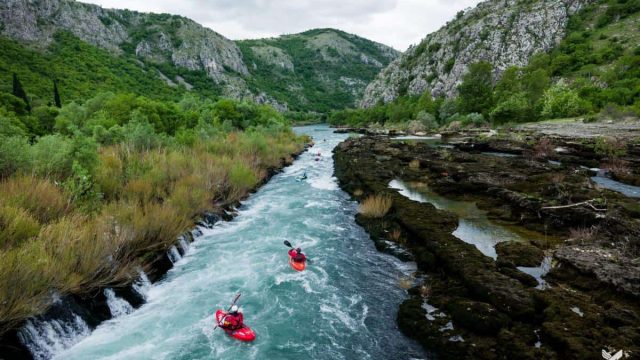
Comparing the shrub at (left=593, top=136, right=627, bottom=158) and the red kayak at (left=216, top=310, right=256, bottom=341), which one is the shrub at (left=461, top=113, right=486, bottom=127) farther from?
the red kayak at (left=216, top=310, right=256, bottom=341)

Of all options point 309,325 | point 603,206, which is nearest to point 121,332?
point 309,325

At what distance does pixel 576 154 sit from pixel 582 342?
120 ft

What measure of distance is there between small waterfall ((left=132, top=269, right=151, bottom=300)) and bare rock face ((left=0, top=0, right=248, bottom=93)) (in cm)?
12443

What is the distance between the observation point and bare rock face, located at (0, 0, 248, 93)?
333ft

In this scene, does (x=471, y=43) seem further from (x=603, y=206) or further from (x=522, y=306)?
(x=522, y=306)

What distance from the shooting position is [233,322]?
9.48 m

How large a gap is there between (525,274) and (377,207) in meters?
9.50

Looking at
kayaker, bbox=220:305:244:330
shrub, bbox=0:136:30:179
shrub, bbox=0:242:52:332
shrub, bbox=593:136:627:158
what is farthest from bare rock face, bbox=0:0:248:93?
shrub, bbox=593:136:627:158

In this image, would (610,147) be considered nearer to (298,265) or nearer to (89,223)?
(298,265)

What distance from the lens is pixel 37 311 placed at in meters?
7.60

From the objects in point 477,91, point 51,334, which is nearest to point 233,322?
point 51,334

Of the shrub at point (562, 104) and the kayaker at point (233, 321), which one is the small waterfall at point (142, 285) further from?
the shrub at point (562, 104)

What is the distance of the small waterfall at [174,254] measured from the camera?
14.0m

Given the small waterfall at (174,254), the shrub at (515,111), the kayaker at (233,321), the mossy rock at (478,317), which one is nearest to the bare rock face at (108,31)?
the small waterfall at (174,254)
